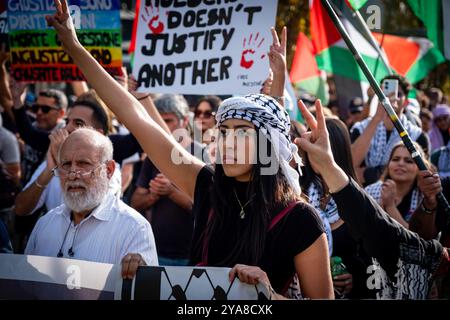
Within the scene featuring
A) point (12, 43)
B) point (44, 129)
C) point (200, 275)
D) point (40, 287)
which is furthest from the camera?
point (44, 129)

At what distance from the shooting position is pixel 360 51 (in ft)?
31.2

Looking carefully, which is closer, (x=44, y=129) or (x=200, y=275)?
(x=200, y=275)

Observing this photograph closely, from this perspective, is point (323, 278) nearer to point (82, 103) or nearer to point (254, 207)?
point (254, 207)

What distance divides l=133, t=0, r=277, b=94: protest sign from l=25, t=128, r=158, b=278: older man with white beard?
141cm

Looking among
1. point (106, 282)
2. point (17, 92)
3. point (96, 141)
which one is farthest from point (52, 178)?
point (106, 282)

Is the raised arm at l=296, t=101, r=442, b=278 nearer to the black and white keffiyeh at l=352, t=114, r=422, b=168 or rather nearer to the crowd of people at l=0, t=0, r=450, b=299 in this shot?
the crowd of people at l=0, t=0, r=450, b=299

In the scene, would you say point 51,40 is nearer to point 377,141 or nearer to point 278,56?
point 278,56

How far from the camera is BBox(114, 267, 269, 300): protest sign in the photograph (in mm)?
3207

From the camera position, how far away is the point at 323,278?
10.8ft

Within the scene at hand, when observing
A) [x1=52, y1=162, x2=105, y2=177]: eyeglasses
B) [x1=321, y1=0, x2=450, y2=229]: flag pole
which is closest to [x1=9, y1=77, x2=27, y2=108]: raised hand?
[x1=52, y1=162, x2=105, y2=177]: eyeglasses

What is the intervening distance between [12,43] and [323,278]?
13.1 ft

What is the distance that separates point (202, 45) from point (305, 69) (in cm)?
590

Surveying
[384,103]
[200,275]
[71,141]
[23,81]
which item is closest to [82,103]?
[23,81]

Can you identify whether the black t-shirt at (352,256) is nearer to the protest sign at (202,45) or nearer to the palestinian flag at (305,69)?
the protest sign at (202,45)
